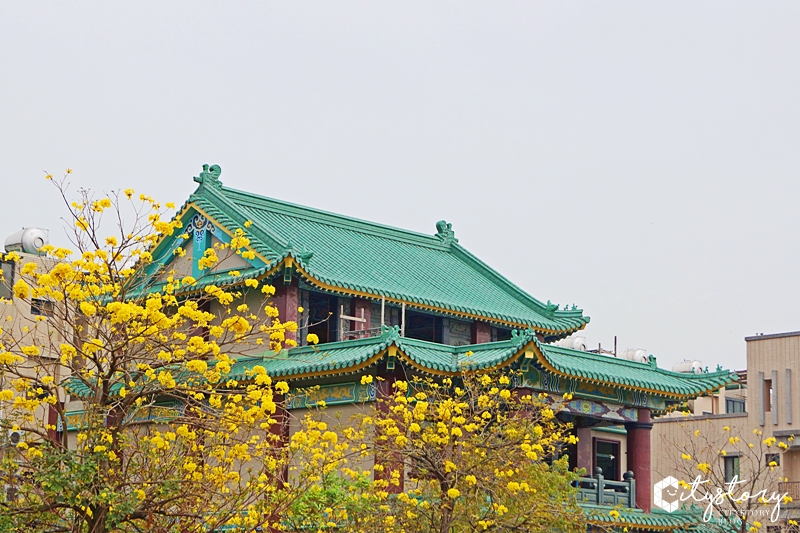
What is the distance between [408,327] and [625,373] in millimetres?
6205

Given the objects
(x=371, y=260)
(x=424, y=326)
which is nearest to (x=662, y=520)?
(x=424, y=326)

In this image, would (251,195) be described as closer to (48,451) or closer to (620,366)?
(620,366)

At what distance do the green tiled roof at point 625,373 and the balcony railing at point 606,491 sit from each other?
95.8 inches

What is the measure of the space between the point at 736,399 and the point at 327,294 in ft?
127

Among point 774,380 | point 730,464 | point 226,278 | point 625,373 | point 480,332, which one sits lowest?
point 730,464

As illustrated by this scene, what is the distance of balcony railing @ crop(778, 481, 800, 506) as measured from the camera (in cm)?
4950

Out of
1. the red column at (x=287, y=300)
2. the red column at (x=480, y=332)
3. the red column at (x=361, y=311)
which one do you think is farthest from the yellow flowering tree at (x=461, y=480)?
the red column at (x=480, y=332)

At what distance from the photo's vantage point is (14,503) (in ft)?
53.0

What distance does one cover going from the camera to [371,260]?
3612 centimetres

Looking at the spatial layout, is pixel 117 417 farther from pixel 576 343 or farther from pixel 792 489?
pixel 792 489

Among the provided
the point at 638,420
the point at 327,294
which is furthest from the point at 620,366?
Result: the point at 327,294

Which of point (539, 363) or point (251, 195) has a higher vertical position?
point (251, 195)

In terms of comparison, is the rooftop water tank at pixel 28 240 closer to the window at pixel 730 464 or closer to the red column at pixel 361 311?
the red column at pixel 361 311

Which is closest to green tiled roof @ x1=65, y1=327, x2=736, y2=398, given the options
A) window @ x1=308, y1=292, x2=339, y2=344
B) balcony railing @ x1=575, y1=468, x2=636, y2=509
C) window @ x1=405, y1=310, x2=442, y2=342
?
balcony railing @ x1=575, y1=468, x2=636, y2=509
